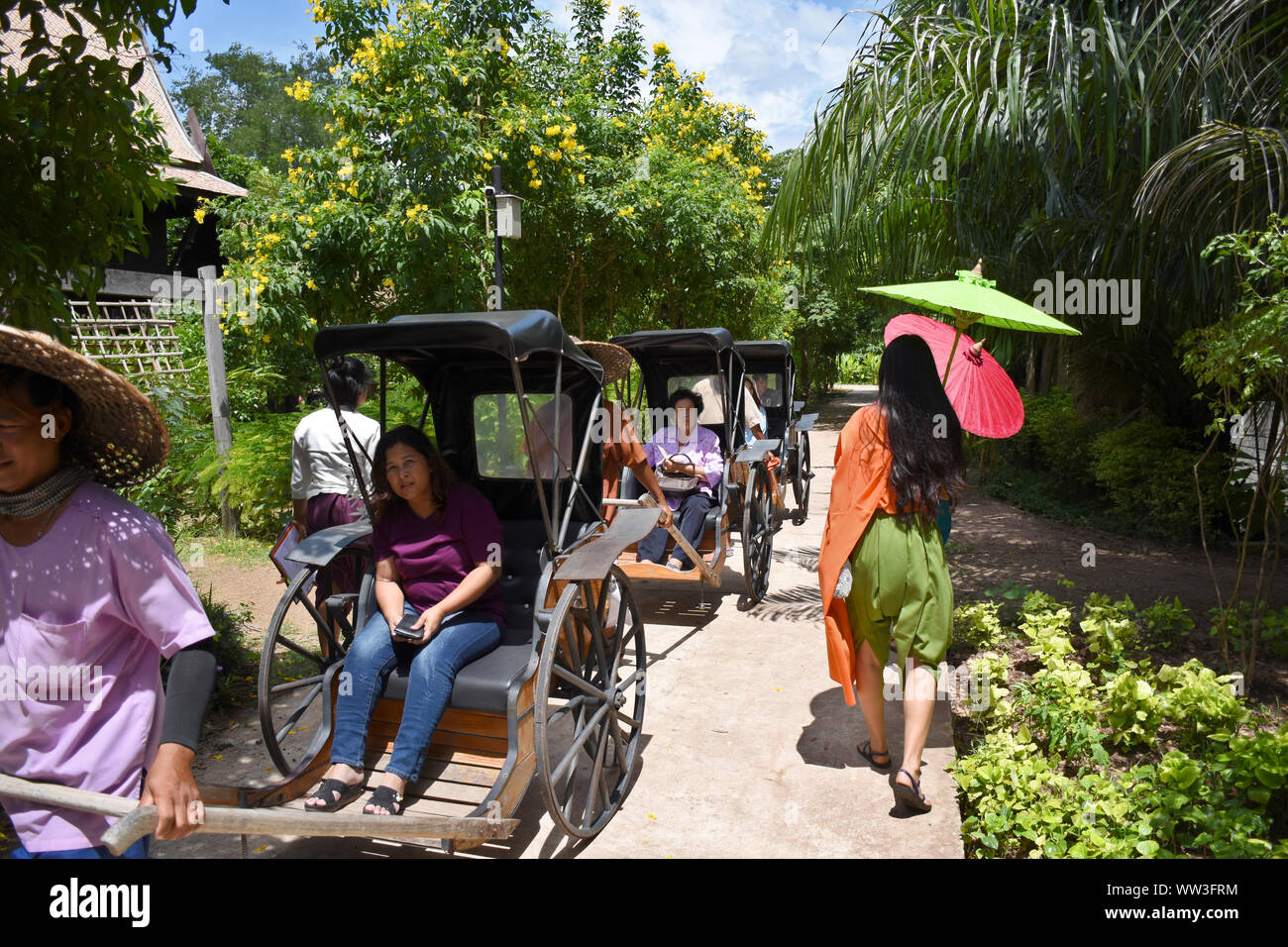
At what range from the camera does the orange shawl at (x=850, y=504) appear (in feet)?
12.7

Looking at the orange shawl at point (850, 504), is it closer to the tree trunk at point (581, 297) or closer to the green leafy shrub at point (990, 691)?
the green leafy shrub at point (990, 691)

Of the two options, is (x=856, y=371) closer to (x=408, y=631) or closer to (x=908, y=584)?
(x=908, y=584)

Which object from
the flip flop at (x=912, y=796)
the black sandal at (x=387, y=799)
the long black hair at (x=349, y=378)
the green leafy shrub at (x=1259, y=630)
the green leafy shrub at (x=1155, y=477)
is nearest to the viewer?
the black sandal at (x=387, y=799)

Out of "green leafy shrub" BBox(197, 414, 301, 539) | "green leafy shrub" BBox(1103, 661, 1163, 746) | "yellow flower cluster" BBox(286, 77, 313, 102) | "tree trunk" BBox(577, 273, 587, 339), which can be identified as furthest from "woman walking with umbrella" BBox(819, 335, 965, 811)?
"tree trunk" BBox(577, 273, 587, 339)

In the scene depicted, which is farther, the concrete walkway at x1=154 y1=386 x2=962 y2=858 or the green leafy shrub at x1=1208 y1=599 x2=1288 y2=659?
the green leafy shrub at x1=1208 y1=599 x2=1288 y2=659

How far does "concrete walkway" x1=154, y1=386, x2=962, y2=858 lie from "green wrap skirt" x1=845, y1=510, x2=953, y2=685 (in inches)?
27.8

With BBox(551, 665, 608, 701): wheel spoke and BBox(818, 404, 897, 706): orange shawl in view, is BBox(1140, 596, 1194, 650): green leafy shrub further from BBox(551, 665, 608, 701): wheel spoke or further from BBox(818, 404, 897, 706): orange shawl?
BBox(551, 665, 608, 701): wheel spoke

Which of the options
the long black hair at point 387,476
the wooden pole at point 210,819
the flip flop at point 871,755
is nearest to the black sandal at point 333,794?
the wooden pole at point 210,819

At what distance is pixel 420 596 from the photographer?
3740mm

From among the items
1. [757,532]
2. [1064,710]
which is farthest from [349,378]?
[1064,710]

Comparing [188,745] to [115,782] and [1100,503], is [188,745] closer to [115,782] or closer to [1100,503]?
[115,782]

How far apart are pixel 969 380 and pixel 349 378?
3.28 metres

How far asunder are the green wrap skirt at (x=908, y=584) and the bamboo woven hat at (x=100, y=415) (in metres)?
2.88

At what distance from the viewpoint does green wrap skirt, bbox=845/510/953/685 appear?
3836 mm
